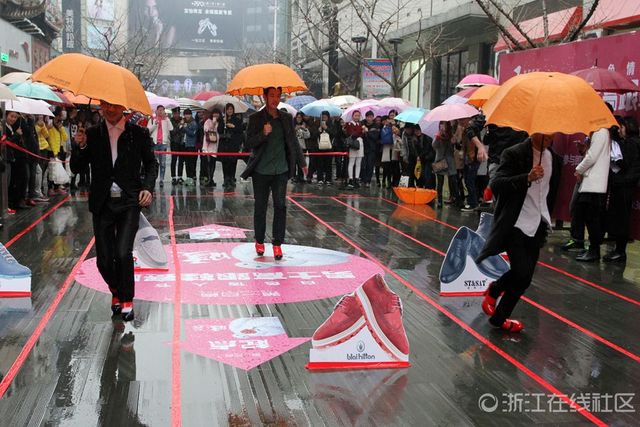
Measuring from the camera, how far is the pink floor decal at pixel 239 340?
5383mm

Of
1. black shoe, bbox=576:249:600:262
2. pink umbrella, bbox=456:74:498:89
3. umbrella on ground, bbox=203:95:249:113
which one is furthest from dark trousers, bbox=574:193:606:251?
umbrella on ground, bbox=203:95:249:113

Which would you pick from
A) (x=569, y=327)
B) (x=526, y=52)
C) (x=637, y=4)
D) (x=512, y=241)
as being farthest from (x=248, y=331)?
(x=637, y=4)

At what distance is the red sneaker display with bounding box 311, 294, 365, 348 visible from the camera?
16.8 ft

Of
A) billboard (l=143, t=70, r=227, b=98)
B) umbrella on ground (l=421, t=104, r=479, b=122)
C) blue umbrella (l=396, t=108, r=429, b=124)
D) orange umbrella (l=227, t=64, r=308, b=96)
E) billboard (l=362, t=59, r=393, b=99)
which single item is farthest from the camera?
billboard (l=143, t=70, r=227, b=98)

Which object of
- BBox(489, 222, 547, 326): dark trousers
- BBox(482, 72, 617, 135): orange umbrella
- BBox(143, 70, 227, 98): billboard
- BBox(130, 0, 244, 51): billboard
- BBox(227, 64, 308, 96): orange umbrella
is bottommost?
BBox(489, 222, 547, 326): dark trousers

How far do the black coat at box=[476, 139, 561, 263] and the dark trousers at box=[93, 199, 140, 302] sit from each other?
2911 millimetres

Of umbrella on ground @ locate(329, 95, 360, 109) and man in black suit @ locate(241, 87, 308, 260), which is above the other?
umbrella on ground @ locate(329, 95, 360, 109)

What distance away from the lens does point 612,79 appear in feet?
31.3

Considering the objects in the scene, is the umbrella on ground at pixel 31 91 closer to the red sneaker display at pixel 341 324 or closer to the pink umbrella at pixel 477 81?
the pink umbrella at pixel 477 81

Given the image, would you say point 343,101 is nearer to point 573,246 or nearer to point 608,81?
point 573,246

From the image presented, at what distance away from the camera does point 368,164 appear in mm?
19328

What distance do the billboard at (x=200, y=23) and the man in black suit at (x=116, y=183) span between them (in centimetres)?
8771

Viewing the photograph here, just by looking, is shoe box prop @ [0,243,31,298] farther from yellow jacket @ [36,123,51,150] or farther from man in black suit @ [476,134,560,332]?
yellow jacket @ [36,123,51,150]

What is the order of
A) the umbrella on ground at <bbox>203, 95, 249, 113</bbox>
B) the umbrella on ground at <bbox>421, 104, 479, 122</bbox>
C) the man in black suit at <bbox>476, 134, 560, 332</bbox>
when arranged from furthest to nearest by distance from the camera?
the umbrella on ground at <bbox>203, 95, 249, 113</bbox>
the umbrella on ground at <bbox>421, 104, 479, 122</bbox>
the man in black suit at <bbox>476, 134, 560, 332</bbox>
